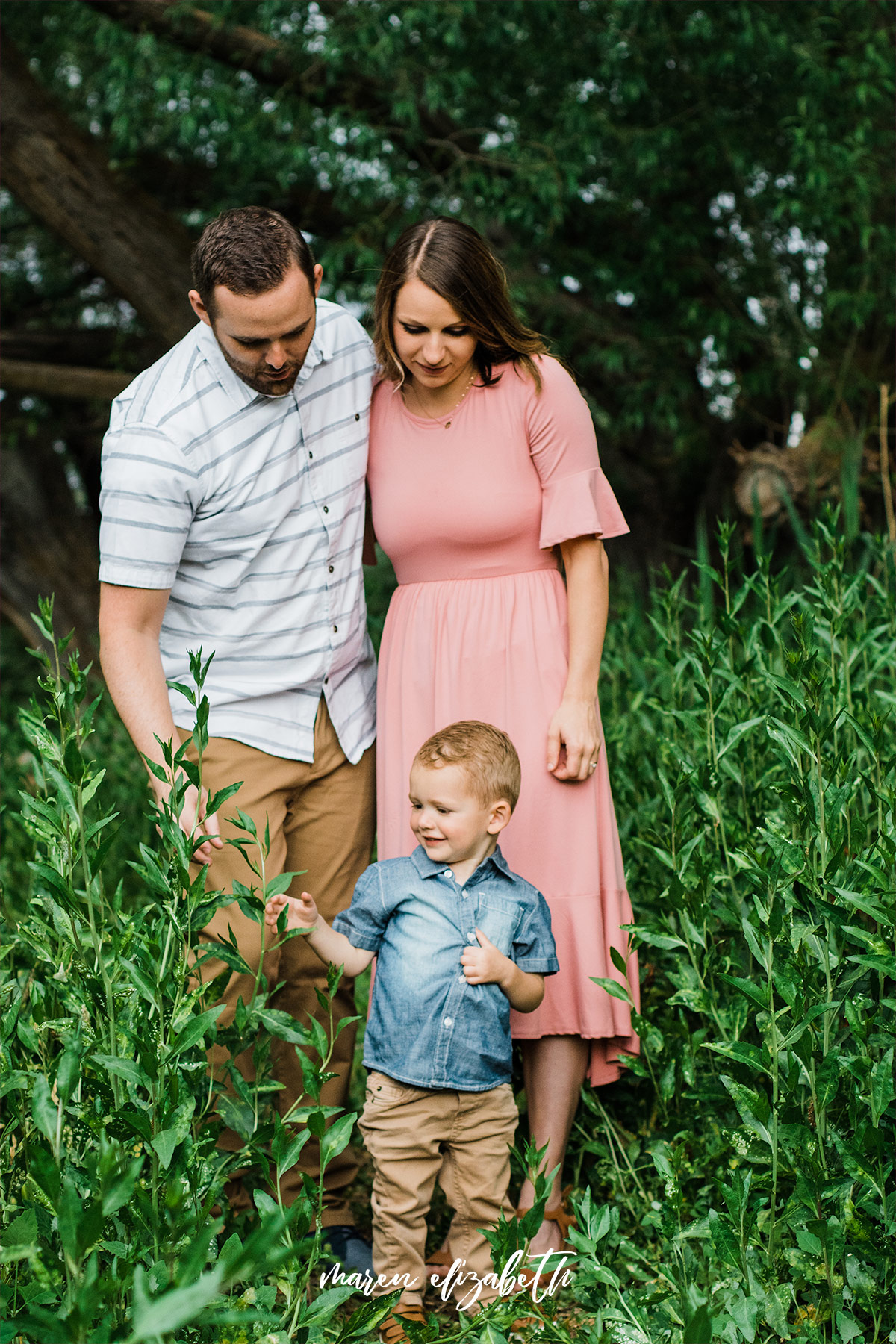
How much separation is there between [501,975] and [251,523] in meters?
1.09

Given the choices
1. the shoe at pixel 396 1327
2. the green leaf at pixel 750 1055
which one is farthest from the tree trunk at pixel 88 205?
the green leaf at pixel 750 1055

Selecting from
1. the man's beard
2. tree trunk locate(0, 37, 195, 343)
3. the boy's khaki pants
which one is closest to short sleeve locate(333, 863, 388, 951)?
the boy's khaki pants

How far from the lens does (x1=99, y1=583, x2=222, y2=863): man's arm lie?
95.7 inches

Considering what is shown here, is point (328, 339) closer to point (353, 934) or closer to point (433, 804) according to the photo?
point (433, 804)

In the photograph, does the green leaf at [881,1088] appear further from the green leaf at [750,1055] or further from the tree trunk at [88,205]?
the tree trunk at [88,205]

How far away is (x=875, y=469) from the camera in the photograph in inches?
271

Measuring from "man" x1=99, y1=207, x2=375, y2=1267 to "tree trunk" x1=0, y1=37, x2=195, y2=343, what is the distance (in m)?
4.67

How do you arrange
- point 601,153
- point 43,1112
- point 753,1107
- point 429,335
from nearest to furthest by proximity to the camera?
point 43,1112, point 753,1107, point 429,335, point 601,153

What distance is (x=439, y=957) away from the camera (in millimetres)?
2406

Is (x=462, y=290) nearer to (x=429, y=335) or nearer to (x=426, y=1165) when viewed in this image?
(x=429, y=335)

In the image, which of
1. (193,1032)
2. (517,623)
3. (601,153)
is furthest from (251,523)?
(601,153)

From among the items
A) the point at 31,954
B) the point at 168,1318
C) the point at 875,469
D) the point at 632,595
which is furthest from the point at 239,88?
the point at 168,1318

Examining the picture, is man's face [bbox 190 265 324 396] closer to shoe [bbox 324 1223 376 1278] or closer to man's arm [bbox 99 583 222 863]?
man's arm [bbox 99 583 222 863]

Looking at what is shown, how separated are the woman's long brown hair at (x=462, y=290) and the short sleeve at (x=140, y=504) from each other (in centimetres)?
58
